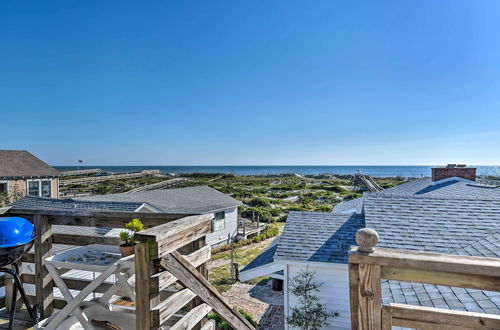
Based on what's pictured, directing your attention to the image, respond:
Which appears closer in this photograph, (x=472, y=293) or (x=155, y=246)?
(x=155, y=246)

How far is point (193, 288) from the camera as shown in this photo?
2062 mm

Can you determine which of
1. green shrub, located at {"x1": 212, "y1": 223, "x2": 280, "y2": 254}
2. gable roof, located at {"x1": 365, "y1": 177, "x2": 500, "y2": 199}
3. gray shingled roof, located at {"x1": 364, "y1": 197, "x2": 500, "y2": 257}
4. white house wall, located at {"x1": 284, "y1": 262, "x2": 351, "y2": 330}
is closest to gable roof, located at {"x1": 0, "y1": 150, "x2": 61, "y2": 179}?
green shrub, located at {"x1": 212, "y1": 223, "x2": 280, "y2": 254}

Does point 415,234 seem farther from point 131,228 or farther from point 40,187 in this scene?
point 40,187

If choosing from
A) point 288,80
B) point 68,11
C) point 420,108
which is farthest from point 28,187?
point 420,108

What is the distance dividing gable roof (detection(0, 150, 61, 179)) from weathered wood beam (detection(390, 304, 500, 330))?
91.4 feet

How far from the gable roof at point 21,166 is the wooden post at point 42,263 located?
2469cm

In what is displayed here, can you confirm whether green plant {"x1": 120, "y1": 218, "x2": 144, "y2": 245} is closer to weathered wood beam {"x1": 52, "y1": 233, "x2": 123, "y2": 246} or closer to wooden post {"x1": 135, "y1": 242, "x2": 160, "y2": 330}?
weathered wood beam {"x1": 52, "y1": 233, "x2": 123, "y2": 246}

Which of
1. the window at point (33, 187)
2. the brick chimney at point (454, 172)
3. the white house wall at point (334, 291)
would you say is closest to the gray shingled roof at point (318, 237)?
the white house wall at point (334, 291)

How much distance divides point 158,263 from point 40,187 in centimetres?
2828

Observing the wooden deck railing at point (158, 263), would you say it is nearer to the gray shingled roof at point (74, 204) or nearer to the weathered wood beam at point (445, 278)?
the weathered wood beam at point (445, 278)

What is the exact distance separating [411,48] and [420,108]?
25.7 feet

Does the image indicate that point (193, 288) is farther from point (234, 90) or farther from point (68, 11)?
point (234, 90)

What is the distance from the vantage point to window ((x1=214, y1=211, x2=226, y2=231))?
1942 cm

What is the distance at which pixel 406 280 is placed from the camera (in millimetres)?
1230
